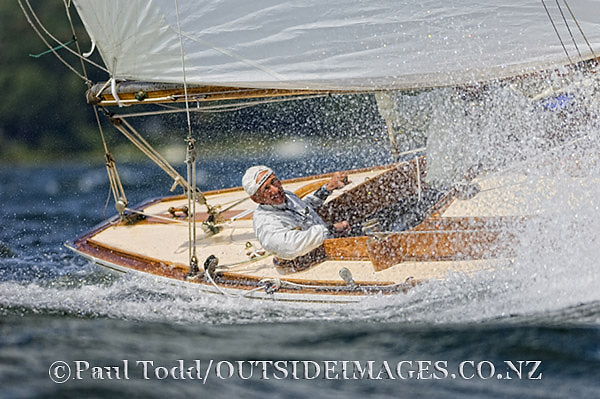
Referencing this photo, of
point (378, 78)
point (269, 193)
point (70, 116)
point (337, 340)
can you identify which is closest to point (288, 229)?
point (269, 193)

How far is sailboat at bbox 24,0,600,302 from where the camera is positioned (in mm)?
4855

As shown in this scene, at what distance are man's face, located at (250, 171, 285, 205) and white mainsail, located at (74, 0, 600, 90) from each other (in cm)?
80

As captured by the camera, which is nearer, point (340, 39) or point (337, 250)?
point (337, 250)

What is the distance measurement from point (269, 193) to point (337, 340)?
1.25 m

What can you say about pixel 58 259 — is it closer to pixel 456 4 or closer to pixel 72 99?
pixel 456 4

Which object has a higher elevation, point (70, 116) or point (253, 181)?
point (70, 116)

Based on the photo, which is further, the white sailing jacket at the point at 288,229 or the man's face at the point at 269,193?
the man's face at the point at 269,193

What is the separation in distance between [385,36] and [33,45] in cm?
2115

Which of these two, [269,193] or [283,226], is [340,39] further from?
[283,226]

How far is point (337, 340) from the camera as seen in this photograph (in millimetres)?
4516

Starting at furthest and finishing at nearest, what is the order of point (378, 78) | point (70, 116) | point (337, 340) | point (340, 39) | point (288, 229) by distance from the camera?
point (70, 116) → point (378, 78) → point (340, 39) → point (288, 229) → point (337, 340)

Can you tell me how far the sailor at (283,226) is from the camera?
5.01 metres

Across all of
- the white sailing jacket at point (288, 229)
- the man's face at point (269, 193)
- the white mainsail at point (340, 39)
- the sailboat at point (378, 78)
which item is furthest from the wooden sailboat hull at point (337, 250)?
the white mainsail at point (340, 39)

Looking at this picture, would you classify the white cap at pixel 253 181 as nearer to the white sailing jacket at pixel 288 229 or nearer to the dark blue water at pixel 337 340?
the white sailing jacket at pixel 288 229
